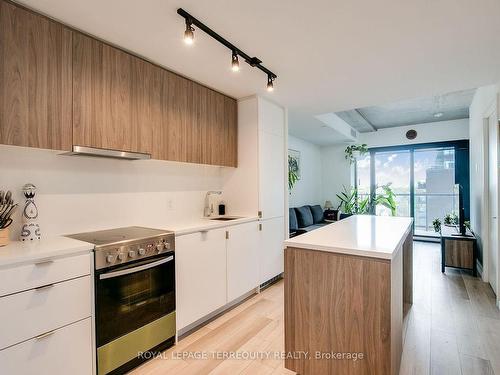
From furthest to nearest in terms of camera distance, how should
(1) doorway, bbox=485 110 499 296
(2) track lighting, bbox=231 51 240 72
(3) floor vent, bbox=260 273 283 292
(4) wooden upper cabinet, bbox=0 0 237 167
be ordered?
(3) floor vent, bbox=260 273 283 292 < (1) doorway, bbox=485 110 499 296 < (2) track lighting, bbox=231 51 240 72 < (4) wooden upper cabinet, bbox=0 0 237 167

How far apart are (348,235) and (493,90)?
2667 mm

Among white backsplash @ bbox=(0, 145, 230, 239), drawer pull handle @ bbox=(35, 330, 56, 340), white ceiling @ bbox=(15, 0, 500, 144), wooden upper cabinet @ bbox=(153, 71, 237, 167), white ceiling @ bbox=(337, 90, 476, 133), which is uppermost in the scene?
white ceiling @ bbox=(337, 90, 476, 133)

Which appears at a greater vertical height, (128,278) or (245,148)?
(245,148)

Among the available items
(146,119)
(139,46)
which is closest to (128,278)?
(146,119)

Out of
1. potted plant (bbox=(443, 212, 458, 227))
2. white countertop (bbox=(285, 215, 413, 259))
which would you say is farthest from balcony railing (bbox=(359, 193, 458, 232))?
white countertop (bbox=(285, 215, 413, 259))

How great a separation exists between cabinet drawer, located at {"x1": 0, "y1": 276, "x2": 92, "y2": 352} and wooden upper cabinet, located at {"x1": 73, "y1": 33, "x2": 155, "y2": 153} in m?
0.97

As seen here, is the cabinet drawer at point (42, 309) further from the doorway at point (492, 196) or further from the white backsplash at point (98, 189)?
the doorway at point (492, 196)

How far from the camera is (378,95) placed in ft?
10.4

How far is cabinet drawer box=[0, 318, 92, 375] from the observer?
136 cm

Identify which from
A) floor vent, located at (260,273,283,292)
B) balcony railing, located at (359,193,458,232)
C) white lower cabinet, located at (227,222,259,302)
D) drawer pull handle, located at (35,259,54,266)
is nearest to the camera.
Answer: drawer pull handle, located at (35,259,54,266)

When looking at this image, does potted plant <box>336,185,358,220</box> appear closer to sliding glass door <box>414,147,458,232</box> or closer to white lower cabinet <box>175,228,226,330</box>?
sliding glass door <box>414,147,458,232</box>

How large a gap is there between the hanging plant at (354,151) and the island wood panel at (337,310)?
18.3ft

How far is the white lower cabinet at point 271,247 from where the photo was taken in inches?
127

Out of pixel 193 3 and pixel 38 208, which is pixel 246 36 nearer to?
pixel 193 3
